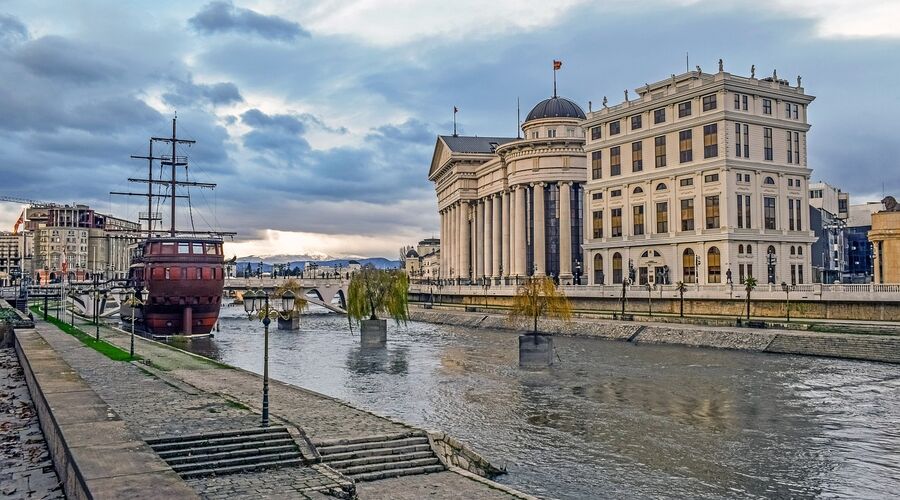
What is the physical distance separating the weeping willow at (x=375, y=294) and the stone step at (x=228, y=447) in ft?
155

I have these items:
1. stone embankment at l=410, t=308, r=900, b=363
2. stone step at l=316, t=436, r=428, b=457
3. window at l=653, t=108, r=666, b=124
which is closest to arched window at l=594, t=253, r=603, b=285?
window at l=653, t=108, r=666, b=124

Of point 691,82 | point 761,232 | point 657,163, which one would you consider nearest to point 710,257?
point 761,232

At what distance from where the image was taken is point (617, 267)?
94438mm

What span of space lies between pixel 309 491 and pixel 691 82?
7694 centimetres

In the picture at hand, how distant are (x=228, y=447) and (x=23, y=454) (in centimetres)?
554

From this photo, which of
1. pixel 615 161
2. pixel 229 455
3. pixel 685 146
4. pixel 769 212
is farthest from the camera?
pixel 615 161

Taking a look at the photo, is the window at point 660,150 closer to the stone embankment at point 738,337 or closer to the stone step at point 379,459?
the stone embankment at point 738,337

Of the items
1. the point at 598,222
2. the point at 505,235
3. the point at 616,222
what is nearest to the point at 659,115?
the point at 616,222

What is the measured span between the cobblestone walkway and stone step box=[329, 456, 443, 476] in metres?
6.68

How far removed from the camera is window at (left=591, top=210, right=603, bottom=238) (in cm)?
9650

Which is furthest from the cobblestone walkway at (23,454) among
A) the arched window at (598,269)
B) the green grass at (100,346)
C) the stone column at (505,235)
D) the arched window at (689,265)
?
the stone column at (505,235)

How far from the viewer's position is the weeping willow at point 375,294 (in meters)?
68.6

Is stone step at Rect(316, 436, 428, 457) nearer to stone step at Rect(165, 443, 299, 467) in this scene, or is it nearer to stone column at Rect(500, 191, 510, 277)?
stone step at Rect(165, 443, 299, 467)

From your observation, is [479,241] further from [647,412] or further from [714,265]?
[647,412]
